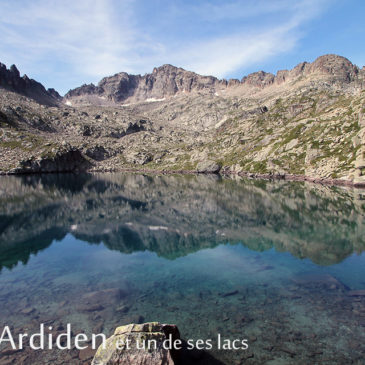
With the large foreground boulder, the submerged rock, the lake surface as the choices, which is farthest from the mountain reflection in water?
the submerged rock

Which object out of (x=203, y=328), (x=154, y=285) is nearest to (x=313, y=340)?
(x=203, y=328)

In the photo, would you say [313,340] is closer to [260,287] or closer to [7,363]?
[260,287]

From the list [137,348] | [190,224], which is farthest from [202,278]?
[190,224]

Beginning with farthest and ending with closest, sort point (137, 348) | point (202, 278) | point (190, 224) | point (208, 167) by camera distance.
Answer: point (208, 167) < point (190, 224) < point (202, 278) < point (137, 348)

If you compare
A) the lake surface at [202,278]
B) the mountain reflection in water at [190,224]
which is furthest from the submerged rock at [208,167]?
the lake surface at [202,278]

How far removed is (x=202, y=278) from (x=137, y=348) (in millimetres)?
14996

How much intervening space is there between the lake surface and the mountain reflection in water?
0.92ft

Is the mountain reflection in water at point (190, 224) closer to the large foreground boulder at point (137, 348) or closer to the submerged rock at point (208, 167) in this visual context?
the large foreground boulder at point (137, 348)

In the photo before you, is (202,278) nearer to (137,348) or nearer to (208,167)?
(137,348)

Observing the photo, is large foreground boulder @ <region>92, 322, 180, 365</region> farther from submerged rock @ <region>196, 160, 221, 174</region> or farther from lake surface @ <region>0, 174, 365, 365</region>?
submerged rock @ <region>196, 160, 221, 174</region>

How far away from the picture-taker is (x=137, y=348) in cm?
1234

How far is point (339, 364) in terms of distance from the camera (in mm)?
14078

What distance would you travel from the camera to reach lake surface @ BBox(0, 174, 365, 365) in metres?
16.7

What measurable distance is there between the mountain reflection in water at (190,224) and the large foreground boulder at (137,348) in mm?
21152
